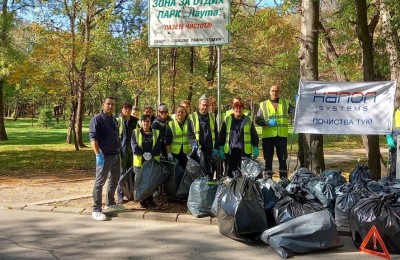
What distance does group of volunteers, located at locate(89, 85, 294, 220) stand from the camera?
6703 millimetres

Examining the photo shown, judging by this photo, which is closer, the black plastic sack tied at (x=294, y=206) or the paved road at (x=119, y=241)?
the paved road at (x=119, y=241)

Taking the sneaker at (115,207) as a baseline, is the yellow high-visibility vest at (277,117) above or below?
above

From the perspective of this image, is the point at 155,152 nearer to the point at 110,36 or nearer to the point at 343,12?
the point at 343,12

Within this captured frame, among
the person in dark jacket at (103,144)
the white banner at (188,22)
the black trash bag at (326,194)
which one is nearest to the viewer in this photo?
the black trash bag at (326,194)

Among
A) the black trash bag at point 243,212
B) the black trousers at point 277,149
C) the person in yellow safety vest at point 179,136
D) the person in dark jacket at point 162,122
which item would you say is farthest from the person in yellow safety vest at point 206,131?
the black trash bag at point 243,212

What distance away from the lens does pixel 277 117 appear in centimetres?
796

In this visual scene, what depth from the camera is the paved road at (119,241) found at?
5.05m

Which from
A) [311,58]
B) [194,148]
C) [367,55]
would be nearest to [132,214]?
[194,148]

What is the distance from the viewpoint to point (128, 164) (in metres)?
7.89

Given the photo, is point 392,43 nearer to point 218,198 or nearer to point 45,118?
point 218,198

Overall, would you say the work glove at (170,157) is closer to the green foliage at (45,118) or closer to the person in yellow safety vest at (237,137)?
the person in yellow safety vest at (237,137)

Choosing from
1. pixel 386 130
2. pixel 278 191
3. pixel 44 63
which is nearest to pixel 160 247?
pixel 278 191

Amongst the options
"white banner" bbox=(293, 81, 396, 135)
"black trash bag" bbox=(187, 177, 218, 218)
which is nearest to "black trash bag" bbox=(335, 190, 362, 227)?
"white banner" bbox=(293, 81, 396, 135)

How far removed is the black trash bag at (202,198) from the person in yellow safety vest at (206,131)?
84 centimetres
